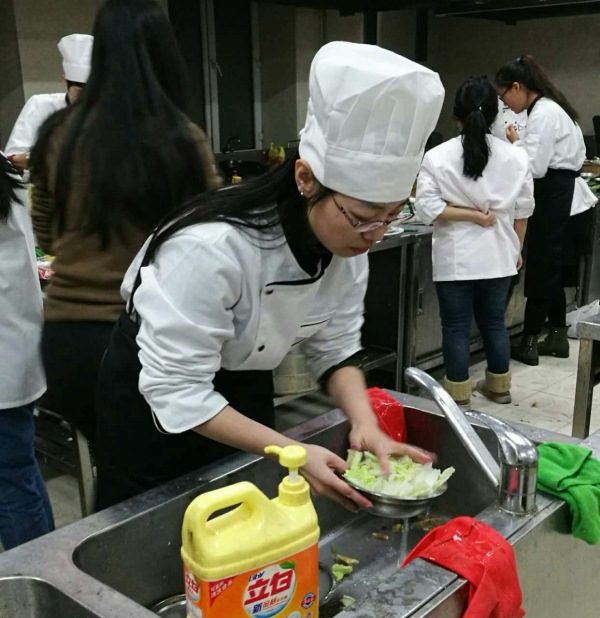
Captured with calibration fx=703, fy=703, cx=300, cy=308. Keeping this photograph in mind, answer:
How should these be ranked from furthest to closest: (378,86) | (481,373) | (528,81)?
(481,373), (528,81), (378,86)

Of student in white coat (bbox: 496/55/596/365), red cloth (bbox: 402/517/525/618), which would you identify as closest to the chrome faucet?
red cloth (bbox: 402/517/525/618)

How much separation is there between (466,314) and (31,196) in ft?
7.11

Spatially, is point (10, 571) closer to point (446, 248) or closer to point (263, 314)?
point (263, 314)

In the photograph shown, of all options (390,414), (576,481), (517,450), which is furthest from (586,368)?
(517,450)

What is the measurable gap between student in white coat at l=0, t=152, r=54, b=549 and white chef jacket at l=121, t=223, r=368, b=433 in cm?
68

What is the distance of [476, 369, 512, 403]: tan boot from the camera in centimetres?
353

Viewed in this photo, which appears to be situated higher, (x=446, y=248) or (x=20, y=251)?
(x=20, y=251)

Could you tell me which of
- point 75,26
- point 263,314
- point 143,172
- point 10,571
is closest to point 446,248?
point 143,172

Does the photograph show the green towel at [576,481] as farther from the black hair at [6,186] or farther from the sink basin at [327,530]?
the black hair at [6,186]

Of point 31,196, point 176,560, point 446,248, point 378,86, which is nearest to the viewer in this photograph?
point 378,86

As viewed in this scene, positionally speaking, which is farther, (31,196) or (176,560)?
(31,196)

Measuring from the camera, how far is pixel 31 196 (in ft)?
6.08

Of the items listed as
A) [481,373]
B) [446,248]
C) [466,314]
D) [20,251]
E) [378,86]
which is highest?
[378,86]

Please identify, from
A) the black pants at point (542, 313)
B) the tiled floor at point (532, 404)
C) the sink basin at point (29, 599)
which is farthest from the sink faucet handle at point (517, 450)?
the black pants at point (542, 313)
